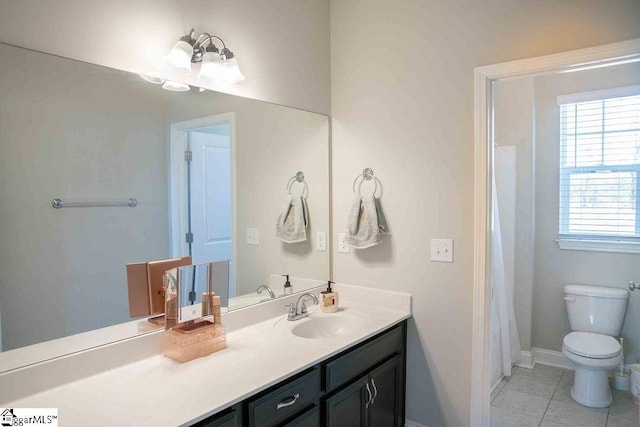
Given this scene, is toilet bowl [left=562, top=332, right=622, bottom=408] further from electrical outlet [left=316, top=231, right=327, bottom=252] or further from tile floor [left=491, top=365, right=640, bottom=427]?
electrical outlet [left=316, top=231, right=327, bottom=252]

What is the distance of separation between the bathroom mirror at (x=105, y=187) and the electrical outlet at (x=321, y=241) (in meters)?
0.43

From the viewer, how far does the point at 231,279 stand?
2.06m

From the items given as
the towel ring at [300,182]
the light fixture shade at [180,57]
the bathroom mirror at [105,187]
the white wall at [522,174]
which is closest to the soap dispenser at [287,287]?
the bathroom mirror at [105,187]

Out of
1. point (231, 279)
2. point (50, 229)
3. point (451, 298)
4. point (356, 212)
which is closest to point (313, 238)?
point (356, 212)

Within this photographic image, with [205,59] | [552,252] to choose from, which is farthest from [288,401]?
[552,252]

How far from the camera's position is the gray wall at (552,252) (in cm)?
314

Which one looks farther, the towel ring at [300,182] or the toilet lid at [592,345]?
the toilet lid at [592,345]

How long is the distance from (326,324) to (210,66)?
1421mm

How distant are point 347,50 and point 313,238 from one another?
116cm

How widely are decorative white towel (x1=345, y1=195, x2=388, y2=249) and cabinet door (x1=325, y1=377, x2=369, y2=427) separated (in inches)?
29.4

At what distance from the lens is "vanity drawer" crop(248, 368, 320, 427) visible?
139cm

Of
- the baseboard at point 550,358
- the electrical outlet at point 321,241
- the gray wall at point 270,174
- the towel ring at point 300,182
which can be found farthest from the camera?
the baseboard at point 550,358

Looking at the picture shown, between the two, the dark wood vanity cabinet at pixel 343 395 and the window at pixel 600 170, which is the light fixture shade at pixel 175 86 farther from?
the window at pixel 600 170

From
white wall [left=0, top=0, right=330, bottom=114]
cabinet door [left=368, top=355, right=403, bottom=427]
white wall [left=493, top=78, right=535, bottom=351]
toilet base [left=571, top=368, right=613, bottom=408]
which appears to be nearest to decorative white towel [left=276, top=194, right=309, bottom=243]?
white wall [left=0, top=0, right=330, bottom=114]
